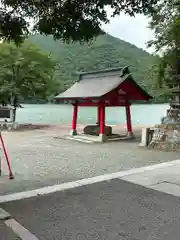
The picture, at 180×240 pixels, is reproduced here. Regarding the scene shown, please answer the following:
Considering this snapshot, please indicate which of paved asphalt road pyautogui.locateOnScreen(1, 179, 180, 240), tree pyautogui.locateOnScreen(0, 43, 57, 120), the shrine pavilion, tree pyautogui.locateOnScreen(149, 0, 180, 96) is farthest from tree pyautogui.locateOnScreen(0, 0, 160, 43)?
tree pyautogui.locateOnScreen(0, 43, 57, 120)

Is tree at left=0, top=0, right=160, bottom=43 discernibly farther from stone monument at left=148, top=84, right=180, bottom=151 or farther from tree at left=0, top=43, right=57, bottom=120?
tree at left=0, top=43, right=57, bottom=120

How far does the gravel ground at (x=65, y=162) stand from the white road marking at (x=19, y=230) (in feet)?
5.03

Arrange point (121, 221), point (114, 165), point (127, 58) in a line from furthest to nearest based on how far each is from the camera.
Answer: point (127, 58) < point (114, 165) < point (121, 221)

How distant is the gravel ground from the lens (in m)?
5.98

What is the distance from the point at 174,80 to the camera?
52.9 feet

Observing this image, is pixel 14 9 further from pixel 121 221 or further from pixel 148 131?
pixel 148 131

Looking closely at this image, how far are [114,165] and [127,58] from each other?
4297 centimetres

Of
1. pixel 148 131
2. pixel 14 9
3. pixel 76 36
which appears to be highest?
pixel 14 9

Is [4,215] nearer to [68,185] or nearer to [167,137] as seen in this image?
[68,185]

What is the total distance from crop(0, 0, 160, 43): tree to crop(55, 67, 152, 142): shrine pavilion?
8.51 m

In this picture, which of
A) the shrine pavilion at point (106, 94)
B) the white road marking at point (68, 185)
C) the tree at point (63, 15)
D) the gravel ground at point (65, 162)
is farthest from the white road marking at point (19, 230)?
the shrine pavilion at point (106, 94)

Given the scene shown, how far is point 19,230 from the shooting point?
3377 millimetres

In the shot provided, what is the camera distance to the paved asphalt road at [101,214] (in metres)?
3.33

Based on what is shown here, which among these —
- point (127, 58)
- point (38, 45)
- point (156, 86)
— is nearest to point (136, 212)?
point (156, 86)
